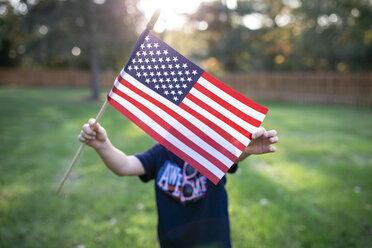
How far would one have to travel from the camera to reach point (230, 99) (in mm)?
1772

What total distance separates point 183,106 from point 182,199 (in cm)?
62

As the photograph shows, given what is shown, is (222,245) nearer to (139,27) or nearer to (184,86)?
(184,86)

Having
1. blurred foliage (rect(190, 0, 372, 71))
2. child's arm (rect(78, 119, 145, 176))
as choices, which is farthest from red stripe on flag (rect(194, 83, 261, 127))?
blurred foliage (rect(190, 0, 372, 71))

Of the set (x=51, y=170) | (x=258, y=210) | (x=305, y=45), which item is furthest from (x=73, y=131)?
(x=305, y=45)

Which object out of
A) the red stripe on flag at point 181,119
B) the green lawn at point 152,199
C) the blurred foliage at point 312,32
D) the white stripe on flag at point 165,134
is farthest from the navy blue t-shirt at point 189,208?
the blurred foliage at point 312,32

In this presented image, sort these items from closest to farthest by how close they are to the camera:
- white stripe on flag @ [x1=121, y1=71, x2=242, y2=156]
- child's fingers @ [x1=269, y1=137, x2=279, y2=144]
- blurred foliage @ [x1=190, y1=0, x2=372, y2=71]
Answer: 1. child's fingers @ [x1=269, y1=137, x2=279, y2=144]
2. white stripe on flag @ [x1=121, y1=71, x2=242, y2=156]
3. blurred foliage @ [x1=190, y1=0, x2=372, y2=71]

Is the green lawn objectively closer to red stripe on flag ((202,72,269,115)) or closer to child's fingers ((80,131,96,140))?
child's fingers ((80,131,96,140))

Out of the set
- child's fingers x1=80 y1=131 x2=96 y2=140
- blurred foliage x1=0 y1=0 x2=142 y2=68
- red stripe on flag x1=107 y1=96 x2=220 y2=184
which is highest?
red stripe on flag x1=107 y1=96 x2=220 y2=184

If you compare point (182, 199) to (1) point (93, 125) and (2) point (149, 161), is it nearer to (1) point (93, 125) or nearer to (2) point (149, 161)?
(2) point (149, 161)

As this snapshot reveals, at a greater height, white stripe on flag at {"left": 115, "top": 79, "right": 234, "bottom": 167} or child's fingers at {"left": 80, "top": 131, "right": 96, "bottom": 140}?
white stripe on flag at {"left": 115, "top": 79, "right": 234, "bottom": 167}

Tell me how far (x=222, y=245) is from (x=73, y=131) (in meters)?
7.01

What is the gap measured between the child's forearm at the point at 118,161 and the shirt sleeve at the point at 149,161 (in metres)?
0.03

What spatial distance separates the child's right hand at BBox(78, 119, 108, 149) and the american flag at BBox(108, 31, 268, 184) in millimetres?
249

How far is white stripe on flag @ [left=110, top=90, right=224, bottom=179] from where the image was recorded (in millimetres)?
1733
